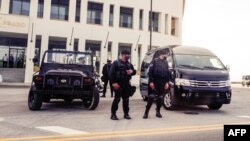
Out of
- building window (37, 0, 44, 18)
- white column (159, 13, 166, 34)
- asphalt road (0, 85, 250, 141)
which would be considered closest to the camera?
asphalt road (0, 85, 250, 141)

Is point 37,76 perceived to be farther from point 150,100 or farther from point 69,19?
point 69,19

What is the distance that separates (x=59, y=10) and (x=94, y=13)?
3.84 metres

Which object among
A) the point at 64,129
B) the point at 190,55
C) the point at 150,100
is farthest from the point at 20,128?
the point at 190,55

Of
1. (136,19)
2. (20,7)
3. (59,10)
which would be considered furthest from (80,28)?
(136,19)

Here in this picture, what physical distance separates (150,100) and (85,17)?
26.6 m

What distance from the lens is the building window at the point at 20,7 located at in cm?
3119

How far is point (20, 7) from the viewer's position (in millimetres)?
31438

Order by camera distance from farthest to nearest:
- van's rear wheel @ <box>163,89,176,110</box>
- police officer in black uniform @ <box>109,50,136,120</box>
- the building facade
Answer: the building facade
van's rear wheel @ <box>163,89,176,110</box>
police officer in black uniform @ <box>109,50,136,120</box>

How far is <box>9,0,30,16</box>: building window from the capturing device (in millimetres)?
31188

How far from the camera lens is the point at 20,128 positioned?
21.0ft

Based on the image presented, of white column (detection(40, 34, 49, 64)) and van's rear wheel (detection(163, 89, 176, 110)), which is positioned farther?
white column (detection(40, 34, 49, 64))

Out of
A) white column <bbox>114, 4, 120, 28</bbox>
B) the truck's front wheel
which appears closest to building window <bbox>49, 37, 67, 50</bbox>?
white column <bbox>114, 4, 120, 28</bbox>

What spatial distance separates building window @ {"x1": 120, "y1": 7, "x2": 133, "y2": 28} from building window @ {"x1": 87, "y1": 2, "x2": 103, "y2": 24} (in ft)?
8.63

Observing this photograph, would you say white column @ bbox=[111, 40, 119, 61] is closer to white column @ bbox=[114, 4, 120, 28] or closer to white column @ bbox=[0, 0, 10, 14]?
white column @ bbox=[114, 4, 120, 28]
